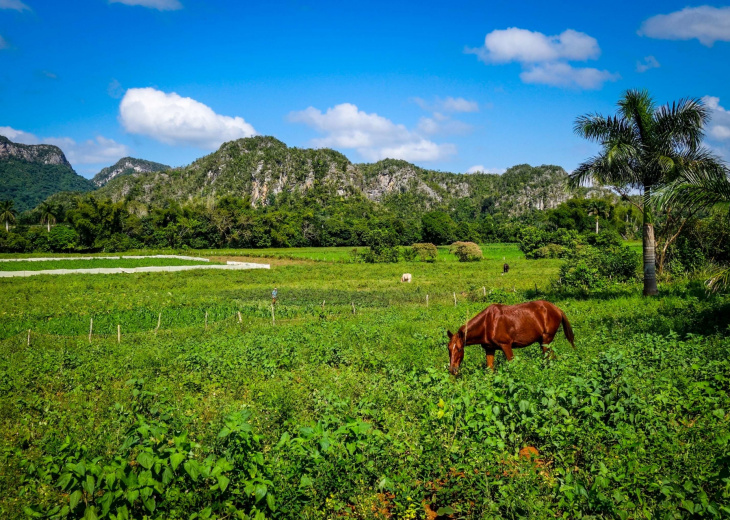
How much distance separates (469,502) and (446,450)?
25.1 inches

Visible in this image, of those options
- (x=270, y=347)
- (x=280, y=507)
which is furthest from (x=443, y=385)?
(x=270, y=347)

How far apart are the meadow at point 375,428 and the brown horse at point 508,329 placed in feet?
2.50

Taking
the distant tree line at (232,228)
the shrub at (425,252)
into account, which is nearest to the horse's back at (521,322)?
the distant tree line at (232,228)

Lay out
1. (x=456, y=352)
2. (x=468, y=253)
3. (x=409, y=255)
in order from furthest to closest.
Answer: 1. (x=409, y=255)
2. (x=468, y=253)
3. (x=456, y=352)

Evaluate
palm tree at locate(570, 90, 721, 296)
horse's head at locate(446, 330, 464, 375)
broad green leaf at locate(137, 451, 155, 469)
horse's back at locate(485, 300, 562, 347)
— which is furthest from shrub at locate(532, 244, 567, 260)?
broad green leaf at locate(137, 451, 155, 469)

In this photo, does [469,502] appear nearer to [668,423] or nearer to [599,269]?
[668,423]

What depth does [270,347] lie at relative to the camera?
1371 centimetres

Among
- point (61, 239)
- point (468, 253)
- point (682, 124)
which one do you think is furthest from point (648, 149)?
point (61, 239)

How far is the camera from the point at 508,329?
1160 cm

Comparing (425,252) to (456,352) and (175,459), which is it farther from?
(175,459)

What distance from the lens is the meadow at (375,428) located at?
451cm

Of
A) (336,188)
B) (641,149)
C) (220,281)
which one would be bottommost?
(220,281)

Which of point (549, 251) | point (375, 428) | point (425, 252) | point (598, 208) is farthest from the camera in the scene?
point (598, 208)

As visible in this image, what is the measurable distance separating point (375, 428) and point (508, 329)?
5919mm
